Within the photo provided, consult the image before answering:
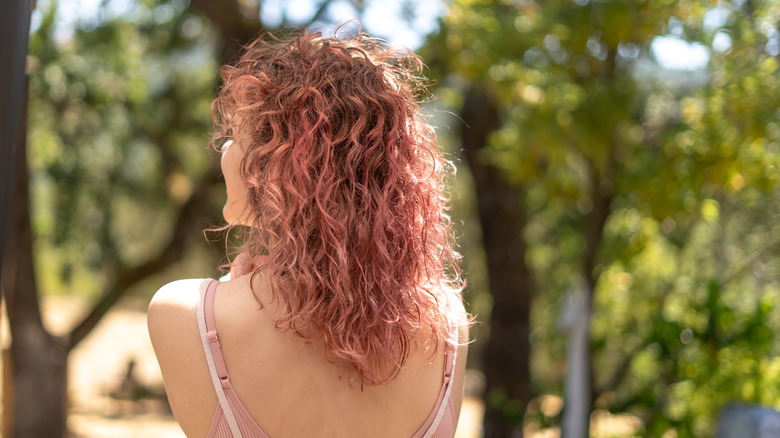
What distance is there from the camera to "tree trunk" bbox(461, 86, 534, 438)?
6.69m

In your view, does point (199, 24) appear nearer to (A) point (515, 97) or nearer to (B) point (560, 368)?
(A) point (515, 97)

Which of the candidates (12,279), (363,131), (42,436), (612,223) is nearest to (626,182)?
(612,223)

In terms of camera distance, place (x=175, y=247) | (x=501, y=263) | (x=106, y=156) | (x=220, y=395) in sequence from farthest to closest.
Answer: (x=106, y=156), (x=175, y=247), (x=501, y=263), (x=220, y=395)

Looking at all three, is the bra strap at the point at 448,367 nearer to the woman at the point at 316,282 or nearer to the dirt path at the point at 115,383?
the woman at the point at 316,282

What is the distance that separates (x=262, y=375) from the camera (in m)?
1.27

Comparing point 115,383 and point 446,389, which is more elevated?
point 446,389

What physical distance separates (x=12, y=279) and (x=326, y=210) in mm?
7475

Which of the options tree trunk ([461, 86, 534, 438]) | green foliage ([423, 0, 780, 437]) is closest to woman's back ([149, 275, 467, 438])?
green foliage ([423, 0, 780, 437])

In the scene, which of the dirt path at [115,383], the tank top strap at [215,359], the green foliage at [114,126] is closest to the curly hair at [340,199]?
the tank top strap at [215,359]

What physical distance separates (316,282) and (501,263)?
19.0 feet

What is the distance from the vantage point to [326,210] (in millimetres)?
1287

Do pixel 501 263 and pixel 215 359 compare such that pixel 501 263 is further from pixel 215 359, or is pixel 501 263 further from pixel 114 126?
pixel 114 126

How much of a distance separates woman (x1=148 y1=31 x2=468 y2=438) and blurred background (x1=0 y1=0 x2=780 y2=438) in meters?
0.21

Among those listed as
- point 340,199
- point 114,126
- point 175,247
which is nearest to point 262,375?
point 340,199
